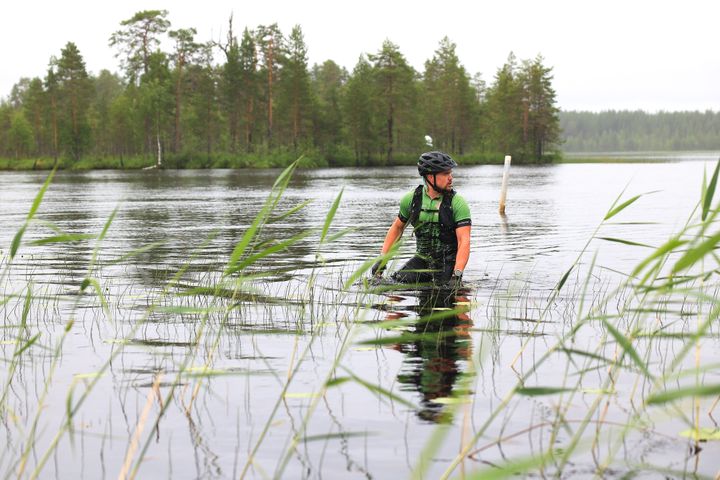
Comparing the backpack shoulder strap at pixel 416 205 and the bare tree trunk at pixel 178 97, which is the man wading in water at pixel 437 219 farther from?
the bare tree trunk at pixel 178 97

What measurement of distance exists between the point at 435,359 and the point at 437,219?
286cm

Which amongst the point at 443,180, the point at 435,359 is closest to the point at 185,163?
the point at 443,180

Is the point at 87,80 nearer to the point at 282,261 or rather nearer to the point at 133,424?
the point at 282,261

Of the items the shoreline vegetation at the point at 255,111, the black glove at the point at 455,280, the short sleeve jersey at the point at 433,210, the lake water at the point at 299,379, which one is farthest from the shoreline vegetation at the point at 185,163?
the short sleeve jersey at the point at 433,210

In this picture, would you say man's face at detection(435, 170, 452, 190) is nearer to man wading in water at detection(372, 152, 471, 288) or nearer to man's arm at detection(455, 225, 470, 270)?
man wading in water at detection(372, 152, 471, 288)

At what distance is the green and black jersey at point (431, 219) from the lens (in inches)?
393

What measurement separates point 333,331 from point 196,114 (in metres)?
92.7

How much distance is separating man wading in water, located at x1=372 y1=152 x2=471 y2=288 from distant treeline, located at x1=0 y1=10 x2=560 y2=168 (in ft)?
255

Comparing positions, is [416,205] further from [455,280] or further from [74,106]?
[74,106]

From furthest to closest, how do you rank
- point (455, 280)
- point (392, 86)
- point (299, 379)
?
point (392, 86) → point (455, 280) → point (299, 379)

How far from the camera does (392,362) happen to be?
751 centimetres

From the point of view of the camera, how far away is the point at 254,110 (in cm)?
9819

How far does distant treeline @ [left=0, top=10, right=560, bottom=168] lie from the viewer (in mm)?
92125

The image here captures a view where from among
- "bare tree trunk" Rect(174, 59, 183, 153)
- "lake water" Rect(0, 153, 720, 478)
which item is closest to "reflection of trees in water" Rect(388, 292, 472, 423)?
"lake water" Rect(0, 153, 720, 478)
